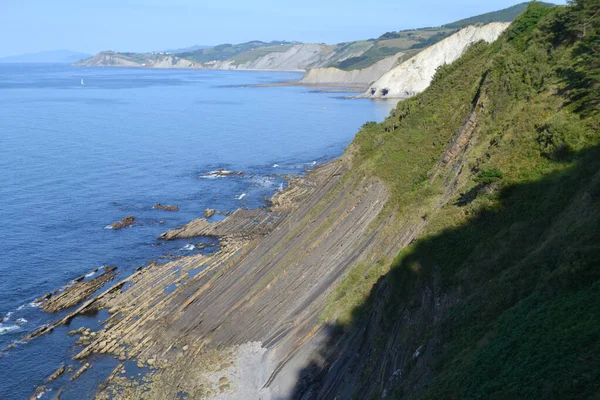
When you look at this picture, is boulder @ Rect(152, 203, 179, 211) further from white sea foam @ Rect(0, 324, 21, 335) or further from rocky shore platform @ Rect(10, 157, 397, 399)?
white sea foam @ Rect(0, 324, 21, 335)

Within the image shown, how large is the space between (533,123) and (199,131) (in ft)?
372

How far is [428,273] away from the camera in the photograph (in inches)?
1003

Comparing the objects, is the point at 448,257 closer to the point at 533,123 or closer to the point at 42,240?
the point at 533,123

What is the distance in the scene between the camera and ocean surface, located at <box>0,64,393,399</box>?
4467 cm

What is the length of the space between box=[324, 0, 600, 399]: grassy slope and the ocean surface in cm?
2364

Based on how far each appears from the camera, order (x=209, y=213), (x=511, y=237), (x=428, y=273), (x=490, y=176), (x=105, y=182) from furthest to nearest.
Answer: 1. (x=105, y=182)
2. (x=209, y=213)
3. (x=490, y=176)
4. (x=428, y=273)
5. (x=511, y=237)

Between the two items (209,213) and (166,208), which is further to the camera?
(166,208)

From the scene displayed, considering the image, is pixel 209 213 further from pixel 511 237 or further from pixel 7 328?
pixel 511 237

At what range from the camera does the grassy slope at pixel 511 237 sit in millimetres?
14961

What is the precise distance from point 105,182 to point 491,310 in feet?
258

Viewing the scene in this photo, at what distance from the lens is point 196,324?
132 ft

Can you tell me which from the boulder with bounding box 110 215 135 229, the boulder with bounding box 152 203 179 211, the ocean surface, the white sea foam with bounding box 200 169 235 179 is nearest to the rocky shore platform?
the ocean surface

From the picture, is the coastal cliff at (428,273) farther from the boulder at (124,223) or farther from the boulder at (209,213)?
the boulder at (209,213)

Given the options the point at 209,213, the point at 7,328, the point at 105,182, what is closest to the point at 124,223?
the point at 209,213
